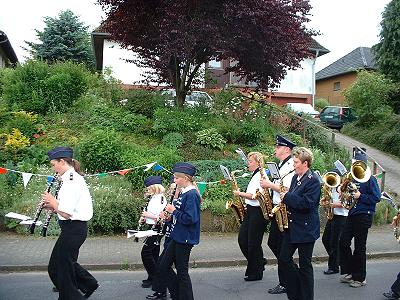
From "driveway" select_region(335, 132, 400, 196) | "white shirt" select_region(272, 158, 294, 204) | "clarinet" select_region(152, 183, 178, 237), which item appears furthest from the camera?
"driveway" select_region(335, 132, 400, 196)

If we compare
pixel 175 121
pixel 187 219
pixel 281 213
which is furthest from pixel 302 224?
pixel 175 121

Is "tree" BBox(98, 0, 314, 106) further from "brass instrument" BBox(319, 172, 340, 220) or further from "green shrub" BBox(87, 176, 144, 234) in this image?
"brass instrument" BBox(319, 172, 340, 220)

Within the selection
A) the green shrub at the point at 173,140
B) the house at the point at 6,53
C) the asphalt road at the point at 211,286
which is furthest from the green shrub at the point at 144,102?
the house at the point at 6,53

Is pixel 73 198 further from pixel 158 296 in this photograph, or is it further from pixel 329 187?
pixel 329 187

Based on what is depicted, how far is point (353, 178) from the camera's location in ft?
23.0

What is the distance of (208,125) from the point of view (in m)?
14.6

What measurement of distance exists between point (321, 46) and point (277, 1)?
18.4 metres

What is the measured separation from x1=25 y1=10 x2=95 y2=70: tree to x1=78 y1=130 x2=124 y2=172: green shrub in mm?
22034

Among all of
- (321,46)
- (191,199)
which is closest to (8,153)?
(191,199)

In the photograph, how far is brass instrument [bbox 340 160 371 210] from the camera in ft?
23.0

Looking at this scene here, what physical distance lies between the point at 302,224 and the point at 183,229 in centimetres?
144

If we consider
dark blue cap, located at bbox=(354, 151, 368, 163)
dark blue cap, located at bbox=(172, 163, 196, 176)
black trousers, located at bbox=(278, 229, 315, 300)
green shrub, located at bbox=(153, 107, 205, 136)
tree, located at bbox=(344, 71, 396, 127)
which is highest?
tree, located at bbox=(344, 71, 396, 127)

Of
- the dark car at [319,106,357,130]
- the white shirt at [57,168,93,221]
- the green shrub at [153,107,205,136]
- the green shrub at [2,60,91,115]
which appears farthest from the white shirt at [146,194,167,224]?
the dark car at [319,106,357,130]

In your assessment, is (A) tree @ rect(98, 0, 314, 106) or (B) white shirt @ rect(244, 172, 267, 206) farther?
(A) tree @ rect(98, 0, 314, 106)
